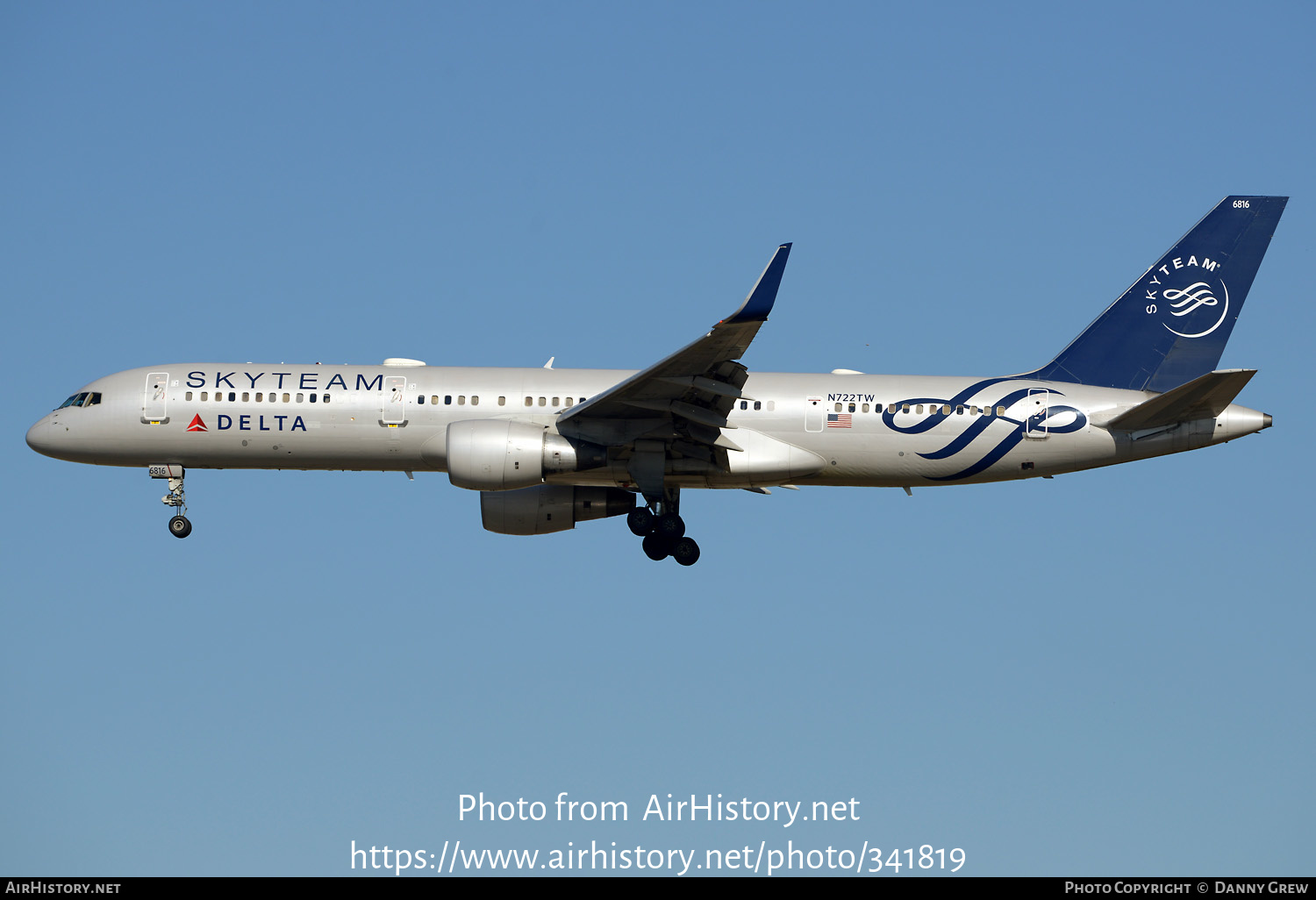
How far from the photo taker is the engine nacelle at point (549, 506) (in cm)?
3825

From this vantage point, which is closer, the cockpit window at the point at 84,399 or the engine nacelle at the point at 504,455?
the engine nacelle at the point at 504,455

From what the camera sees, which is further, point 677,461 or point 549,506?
point 549,506

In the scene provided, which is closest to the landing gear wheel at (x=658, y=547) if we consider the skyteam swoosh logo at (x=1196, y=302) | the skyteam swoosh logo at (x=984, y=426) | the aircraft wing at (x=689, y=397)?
the aircraft wing at (x=689, y=397)

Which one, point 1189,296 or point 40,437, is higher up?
point 1189,296

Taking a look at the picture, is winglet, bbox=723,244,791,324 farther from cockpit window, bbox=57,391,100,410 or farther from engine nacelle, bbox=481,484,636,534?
cockpit window, bbox=57,391,100,410

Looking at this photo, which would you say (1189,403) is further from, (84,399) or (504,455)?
(84,399)

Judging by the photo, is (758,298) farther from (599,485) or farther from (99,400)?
(99,400)

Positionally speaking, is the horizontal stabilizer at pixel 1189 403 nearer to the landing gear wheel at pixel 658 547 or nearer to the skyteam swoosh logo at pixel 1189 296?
the skyteam swoosh logo at pixel 1189 296

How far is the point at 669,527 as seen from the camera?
120 ft

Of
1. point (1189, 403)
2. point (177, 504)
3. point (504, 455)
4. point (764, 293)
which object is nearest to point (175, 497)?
point (177, 504)

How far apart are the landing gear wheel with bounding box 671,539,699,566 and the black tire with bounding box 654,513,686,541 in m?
0.18

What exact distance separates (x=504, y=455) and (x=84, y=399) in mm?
12230

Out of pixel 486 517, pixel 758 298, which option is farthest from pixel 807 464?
pixel 486 517

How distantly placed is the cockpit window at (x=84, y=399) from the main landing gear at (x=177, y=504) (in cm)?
289
